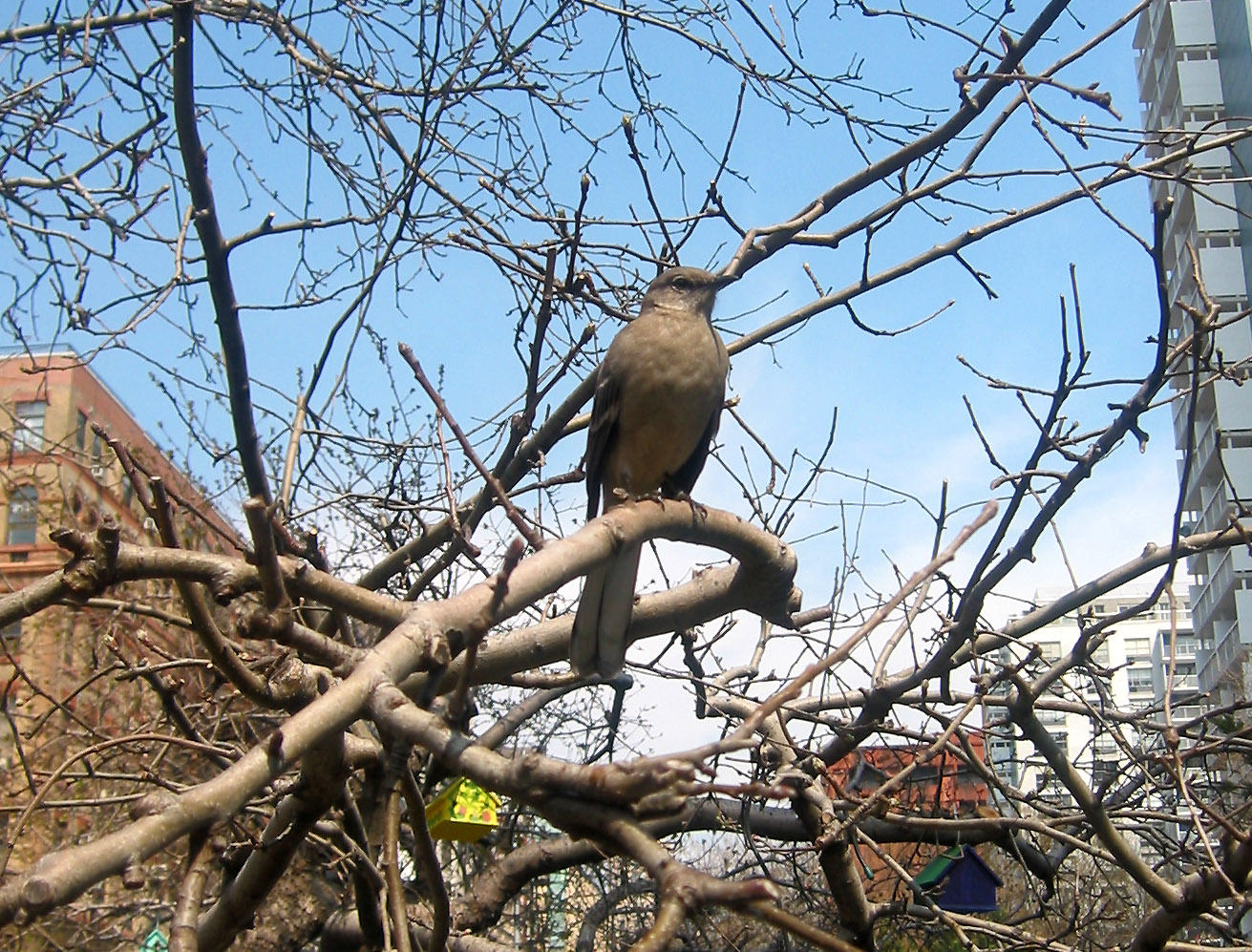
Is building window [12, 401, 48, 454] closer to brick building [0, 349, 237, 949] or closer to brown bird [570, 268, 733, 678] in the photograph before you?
brick building [0, 349, 237, 949]

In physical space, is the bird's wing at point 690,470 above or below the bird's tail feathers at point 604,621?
above

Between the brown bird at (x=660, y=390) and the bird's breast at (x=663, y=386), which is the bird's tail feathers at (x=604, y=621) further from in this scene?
the bird's breast at (x=663, y=386)

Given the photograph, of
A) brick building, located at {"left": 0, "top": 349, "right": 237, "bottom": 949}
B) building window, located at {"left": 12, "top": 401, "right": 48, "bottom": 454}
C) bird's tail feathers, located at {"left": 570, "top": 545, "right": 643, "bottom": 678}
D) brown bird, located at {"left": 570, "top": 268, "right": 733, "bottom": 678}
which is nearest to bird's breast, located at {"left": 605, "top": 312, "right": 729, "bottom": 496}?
brown bird, located at {"left": 570, "top": 268, "right": 733, "bottom": 678}

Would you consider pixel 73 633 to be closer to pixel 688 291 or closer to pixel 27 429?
pixel 27 429

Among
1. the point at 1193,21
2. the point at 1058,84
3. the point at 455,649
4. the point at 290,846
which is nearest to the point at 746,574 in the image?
the point at 290,846

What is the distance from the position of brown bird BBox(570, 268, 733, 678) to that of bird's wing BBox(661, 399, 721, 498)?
0.04 ft

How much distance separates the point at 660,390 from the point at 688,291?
521 mm

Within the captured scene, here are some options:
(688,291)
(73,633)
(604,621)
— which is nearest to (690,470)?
(688,291)

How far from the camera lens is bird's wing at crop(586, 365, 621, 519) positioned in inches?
178

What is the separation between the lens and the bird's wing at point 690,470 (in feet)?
15.6

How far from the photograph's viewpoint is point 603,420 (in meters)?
4.54

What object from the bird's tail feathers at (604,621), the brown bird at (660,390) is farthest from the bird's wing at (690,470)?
the bird's tail feathers at (604,621)

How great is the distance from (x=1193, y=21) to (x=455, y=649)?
27.1 meters

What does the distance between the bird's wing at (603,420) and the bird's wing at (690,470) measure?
0.36m
